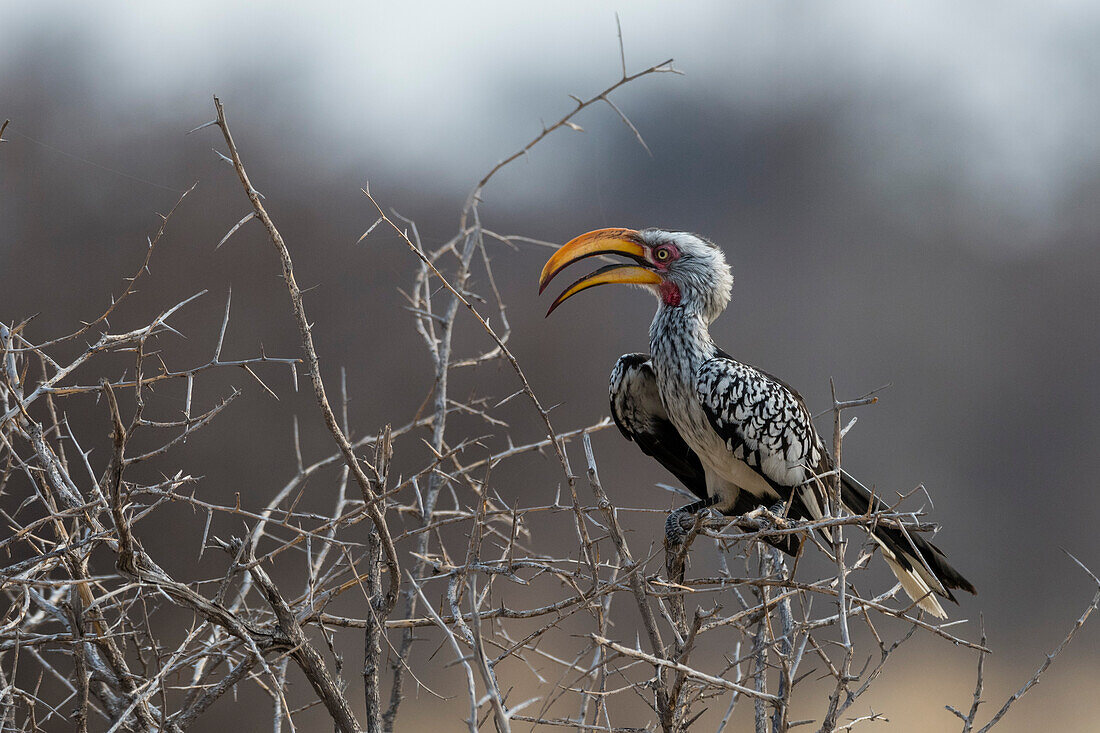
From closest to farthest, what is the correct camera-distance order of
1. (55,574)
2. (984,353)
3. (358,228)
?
(55,574)
(358,228)
(984,353)

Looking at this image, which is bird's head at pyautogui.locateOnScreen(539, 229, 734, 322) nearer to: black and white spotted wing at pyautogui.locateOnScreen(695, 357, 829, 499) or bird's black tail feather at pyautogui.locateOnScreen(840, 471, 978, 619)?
black and white spotted wing at pyautogui.locateOnScreen(695, 357, 829, 499)

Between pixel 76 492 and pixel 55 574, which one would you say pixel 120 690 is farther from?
pixel 55 574

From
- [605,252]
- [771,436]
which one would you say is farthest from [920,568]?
[605,252]

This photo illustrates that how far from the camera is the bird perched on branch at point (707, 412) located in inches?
92.8

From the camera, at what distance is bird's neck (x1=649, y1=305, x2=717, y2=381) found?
8.11 feet

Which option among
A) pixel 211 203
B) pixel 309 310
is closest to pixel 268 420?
pixel 309 310

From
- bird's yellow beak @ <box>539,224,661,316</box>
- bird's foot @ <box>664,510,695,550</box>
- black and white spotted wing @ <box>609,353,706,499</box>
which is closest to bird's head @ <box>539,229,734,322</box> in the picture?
bird's yellow beak @ <box>539,224,661,316</box>

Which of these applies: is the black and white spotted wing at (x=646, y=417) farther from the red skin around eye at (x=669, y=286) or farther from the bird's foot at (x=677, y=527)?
the bird's foot at (x=677, y=527)

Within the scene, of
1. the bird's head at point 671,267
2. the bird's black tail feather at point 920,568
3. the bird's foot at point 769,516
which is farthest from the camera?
the bird's head at point 671,267

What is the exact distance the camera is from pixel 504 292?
6723 mm

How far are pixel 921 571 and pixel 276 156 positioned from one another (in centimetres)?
587

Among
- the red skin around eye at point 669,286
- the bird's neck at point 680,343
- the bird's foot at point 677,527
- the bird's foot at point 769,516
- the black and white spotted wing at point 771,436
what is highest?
the red skin around eye at point 669,286

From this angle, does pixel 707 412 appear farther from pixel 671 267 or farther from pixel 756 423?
pixel 671 267

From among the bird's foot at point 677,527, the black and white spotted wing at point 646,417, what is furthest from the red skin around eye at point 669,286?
the bird's foot at point 677,527
